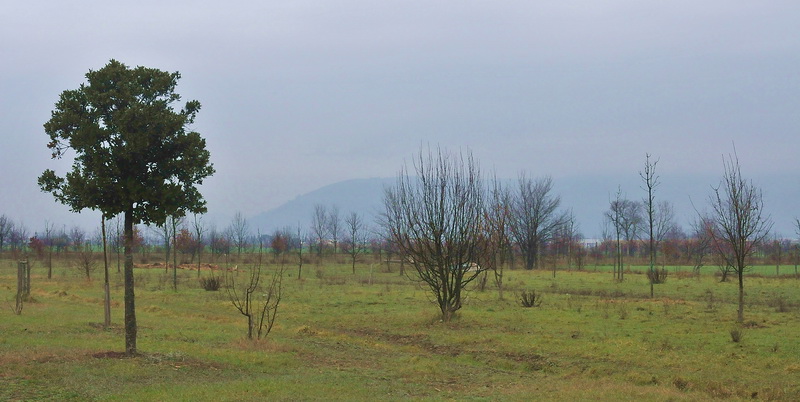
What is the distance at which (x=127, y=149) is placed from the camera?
1312cm

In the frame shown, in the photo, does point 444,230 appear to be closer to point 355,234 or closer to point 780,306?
point 780,306

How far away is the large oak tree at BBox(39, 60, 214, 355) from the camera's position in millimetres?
13125

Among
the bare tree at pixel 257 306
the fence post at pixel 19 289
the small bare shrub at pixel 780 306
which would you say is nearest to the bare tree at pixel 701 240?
the small bare shrub at pixel 780 306

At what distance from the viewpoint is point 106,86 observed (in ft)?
44.3

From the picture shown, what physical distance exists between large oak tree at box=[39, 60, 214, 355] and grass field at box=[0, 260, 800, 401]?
89.5 inches

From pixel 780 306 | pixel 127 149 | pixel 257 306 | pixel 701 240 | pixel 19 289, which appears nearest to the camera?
pixel 127 149

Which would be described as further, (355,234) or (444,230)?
(355,234)

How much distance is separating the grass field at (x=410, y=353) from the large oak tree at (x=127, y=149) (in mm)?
2273

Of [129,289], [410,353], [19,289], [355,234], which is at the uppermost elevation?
[355,234]

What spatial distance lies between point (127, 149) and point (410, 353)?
364 inches

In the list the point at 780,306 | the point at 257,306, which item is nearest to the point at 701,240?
the point at 780,306

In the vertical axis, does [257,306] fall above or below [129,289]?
below

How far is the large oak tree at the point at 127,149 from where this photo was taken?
13.1m

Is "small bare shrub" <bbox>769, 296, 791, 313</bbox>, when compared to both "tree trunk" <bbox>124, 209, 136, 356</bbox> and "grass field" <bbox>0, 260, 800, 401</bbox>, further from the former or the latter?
"tree trunk" <bbox>124, 209, 136, 356</bbox>
